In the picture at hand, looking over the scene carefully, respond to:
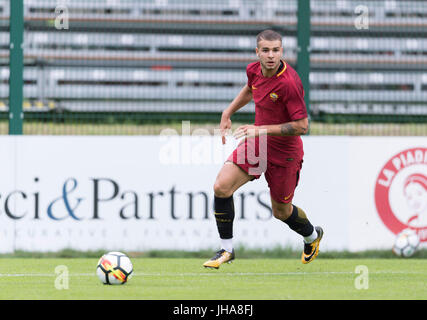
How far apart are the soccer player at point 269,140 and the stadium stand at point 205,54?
2.52 m

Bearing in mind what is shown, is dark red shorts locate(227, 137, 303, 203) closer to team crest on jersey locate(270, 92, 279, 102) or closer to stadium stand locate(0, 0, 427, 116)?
team crest on jersey locate(270, 92, 279, 102)

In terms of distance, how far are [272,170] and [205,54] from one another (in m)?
3.70

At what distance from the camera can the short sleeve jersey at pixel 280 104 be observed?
276 inches

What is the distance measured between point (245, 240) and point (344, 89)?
2.40 m

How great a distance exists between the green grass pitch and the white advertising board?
380mm

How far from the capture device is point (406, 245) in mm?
9469

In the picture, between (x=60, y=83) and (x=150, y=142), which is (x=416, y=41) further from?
(x=60, y=83)

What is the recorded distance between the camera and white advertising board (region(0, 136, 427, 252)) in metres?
9.40

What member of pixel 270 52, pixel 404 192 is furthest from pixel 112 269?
pixel 404 192
